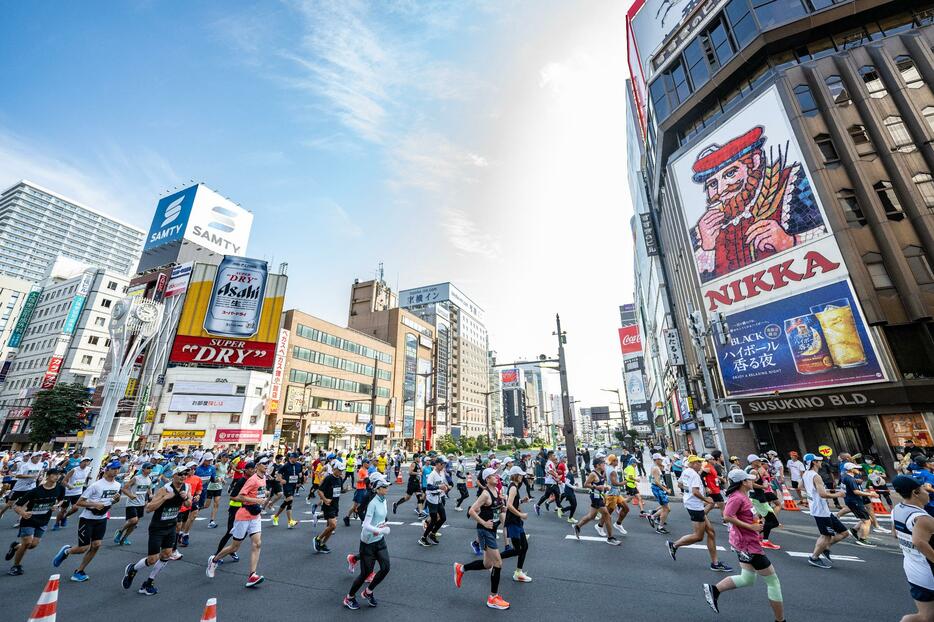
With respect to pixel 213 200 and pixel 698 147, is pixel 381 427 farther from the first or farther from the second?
pixel 698 147

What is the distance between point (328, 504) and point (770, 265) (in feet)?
94.6

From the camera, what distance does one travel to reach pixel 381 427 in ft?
197

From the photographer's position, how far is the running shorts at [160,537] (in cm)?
679

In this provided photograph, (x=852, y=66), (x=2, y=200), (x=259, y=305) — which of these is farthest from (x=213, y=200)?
(x=2, y=200)

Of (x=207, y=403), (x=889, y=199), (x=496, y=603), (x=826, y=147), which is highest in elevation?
(x=826, y=147)

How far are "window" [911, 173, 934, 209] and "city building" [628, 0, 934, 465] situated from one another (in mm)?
Result: 82

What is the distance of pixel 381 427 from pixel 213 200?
4313cm

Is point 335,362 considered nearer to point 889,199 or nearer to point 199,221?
point 199,221

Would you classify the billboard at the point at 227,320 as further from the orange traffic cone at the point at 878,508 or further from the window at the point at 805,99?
the window at the point at 805,99

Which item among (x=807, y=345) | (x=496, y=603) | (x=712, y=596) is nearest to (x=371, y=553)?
(x=496, y=603)

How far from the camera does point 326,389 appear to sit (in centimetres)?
5191

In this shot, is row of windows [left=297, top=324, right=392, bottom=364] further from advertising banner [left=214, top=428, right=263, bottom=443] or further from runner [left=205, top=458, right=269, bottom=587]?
runner [left=205, top=458, right=269, bottom=587]

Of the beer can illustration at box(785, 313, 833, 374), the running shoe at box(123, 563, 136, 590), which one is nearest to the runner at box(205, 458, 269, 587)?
the running shoe at box(123, 563, 136, 590)

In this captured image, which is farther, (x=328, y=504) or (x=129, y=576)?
(x=328, y=504)
